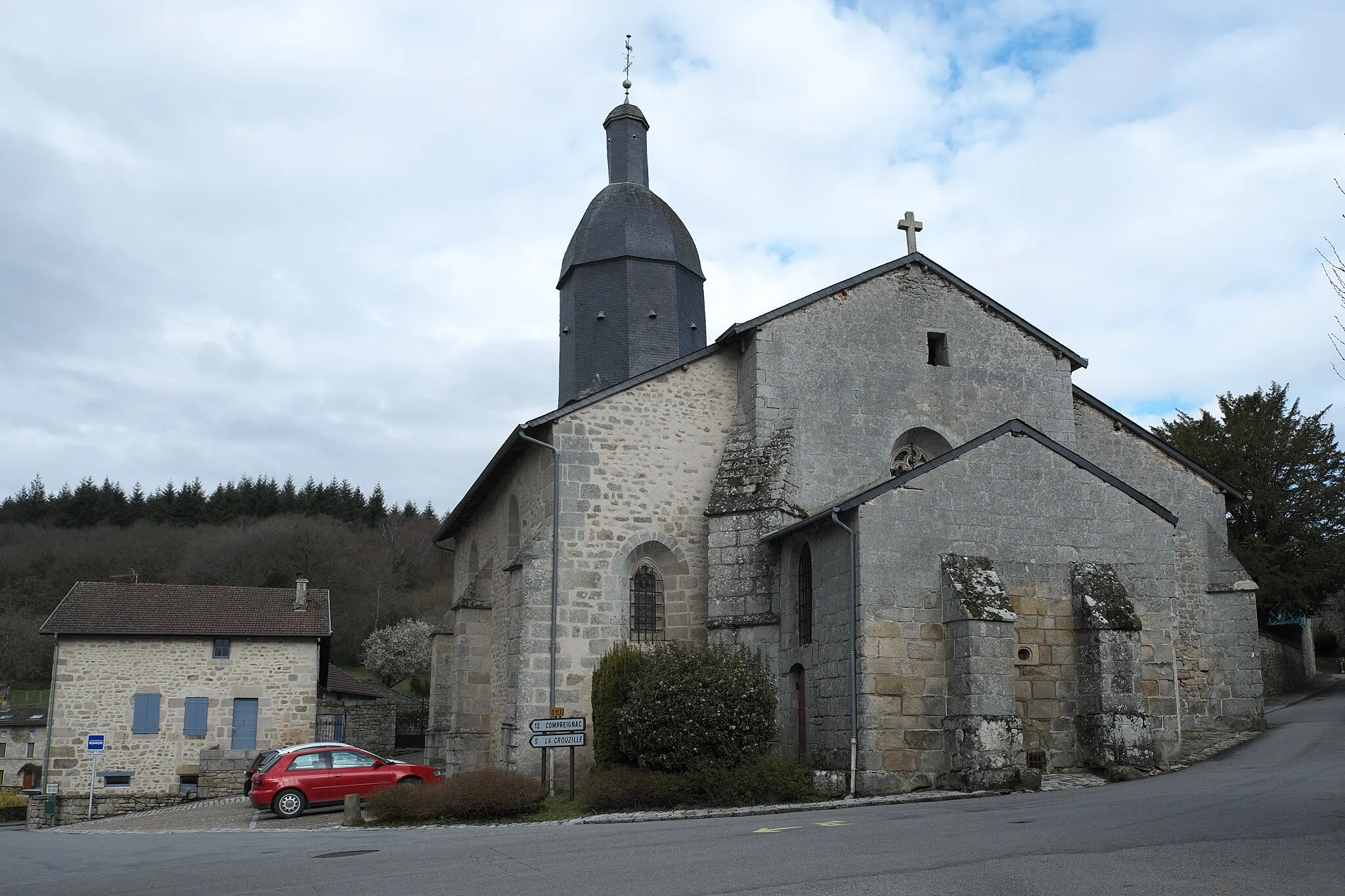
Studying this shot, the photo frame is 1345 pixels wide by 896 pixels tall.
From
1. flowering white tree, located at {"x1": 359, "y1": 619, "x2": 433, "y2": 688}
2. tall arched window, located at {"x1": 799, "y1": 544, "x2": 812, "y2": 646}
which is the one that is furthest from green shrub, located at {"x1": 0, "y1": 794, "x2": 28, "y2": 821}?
tall arched window, located at {"x1": 799, "y1": 544, "x2": 812, "y2": 646}

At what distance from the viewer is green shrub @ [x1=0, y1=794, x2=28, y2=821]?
30391 mm

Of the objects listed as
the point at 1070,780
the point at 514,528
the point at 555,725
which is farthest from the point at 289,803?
the point at 1070,780

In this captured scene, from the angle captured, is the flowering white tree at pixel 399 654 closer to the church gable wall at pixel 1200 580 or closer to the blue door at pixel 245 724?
the blue door at pixel 245 724

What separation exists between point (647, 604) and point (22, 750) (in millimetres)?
28964

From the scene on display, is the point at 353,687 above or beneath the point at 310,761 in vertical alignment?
above

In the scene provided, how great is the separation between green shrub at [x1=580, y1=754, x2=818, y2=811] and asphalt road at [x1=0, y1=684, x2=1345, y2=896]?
1.23 meters

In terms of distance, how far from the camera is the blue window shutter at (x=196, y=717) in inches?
1053

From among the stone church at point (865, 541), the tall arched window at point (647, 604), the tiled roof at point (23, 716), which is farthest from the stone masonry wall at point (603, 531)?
the tiled roof at point (23, 716)

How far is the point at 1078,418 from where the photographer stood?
2039 centimetres

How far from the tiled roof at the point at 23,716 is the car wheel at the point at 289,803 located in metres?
23.0

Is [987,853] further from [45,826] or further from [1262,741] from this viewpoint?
[45,826]

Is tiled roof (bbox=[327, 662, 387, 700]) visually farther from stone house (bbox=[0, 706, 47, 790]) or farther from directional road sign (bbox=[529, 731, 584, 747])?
directional road sign (bbox=[529, 731, 584, 747])

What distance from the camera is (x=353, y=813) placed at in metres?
14.7

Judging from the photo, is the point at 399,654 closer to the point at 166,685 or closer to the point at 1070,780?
the point at 166,685
